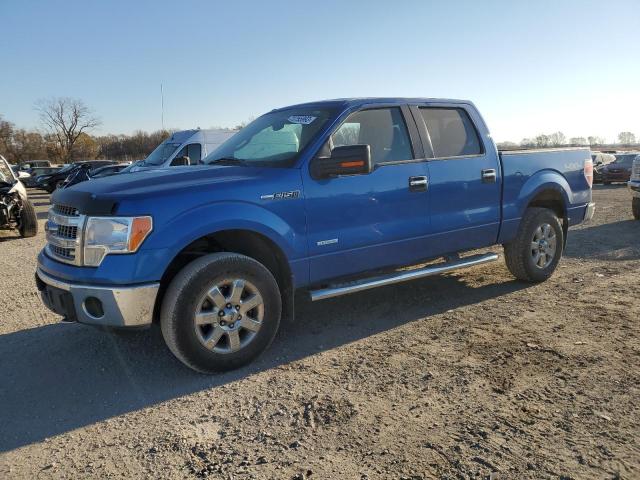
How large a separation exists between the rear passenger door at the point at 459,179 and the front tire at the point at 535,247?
434 mm

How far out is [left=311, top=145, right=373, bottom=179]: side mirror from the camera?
3818 millimetres

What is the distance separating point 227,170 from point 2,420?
225cm

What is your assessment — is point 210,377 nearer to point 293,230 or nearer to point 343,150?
point 293,230

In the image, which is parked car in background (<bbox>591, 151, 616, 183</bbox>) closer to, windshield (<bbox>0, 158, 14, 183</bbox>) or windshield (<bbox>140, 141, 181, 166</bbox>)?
windshield (<bbox>140, 141, 181, 166</bbox>)

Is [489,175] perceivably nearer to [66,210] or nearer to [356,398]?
[356,398]

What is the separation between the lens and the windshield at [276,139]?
4184 mm

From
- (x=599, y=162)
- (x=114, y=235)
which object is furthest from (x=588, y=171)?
(x=599, y=162)

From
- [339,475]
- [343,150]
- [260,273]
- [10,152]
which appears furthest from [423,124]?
[10,152]

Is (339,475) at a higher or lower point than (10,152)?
lower

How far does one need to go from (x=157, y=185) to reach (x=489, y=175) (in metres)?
3.28

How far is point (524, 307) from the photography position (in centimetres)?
496

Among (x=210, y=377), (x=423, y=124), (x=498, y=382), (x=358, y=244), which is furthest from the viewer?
(x=423, y=124)

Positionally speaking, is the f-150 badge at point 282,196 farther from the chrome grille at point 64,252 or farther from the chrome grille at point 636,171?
the chrome grille at point 636,171

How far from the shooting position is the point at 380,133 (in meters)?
4.59
